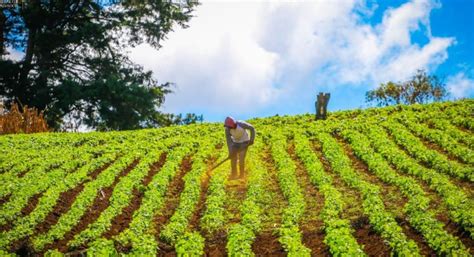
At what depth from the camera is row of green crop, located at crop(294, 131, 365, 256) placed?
1055cm

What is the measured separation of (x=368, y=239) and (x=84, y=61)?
98.0 ft

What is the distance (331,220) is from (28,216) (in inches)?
322

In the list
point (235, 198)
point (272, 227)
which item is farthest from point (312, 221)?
point (235, 198)

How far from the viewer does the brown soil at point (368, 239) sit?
34.4 feet

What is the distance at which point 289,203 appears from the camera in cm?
1365

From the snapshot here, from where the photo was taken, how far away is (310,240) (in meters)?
11.5

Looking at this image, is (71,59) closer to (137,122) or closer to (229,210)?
(137,122)

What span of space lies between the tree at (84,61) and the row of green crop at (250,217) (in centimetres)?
1873

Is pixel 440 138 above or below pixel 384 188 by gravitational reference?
above

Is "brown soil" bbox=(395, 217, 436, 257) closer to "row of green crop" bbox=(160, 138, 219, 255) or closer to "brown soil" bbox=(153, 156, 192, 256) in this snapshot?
"row of green crop" bbox=(160, 138, 219, 255)

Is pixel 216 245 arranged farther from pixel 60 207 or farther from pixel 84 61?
pixel 84 61

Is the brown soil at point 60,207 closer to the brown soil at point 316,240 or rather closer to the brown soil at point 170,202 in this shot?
the brown soil at point 170,202

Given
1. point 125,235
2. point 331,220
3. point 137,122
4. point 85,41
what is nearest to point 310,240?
point 331,220

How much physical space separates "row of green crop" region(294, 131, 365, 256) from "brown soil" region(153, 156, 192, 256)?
3.64 m
